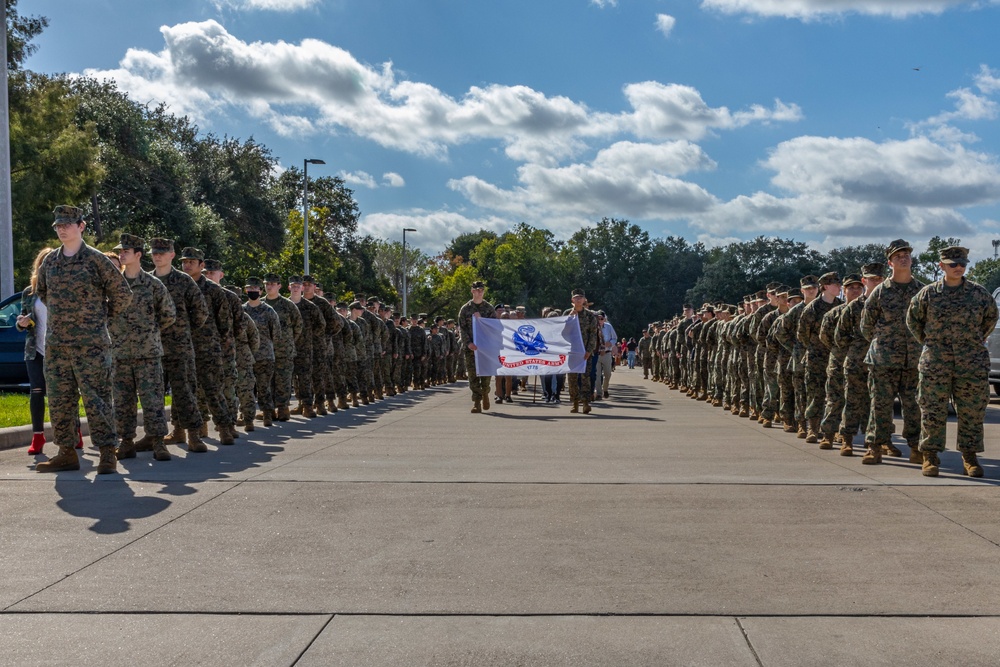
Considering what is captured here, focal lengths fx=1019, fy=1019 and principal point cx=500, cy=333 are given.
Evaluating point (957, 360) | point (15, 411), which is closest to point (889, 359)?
point (957, 360)

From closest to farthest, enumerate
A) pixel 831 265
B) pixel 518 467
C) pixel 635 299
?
1. pixel 518 467
2. pixel 831 265
3. pixel 635 299

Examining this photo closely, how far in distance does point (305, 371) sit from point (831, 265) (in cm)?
9947

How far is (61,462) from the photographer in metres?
9.12

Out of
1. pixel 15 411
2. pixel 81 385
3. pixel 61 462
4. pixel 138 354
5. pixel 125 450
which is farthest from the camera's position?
pixel 15 411

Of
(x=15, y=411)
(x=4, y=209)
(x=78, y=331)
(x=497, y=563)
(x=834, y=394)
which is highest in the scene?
(x=4, y=209)

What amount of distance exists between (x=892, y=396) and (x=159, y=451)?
24.3 ft

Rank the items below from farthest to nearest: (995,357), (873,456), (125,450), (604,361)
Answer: (604,361) → (995,357) → (873,456) → (125,450)

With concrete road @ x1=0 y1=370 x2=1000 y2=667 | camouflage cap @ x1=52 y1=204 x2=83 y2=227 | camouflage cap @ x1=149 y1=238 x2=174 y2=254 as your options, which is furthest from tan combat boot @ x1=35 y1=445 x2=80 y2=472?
camouflage cap @ x1=149 y1=238 x2=174 y2=254

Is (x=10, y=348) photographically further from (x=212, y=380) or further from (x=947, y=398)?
(x=947, y=398)

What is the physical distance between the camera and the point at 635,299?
116m

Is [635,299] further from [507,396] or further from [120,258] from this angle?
[120,258]

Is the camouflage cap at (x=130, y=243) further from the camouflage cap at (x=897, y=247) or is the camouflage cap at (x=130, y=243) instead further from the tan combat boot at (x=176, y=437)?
the camouflage cap at (x=897, y=247)

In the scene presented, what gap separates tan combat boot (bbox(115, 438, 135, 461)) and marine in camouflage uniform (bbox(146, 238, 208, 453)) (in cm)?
46

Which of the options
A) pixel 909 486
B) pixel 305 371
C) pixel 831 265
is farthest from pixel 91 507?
pixel 831 265
